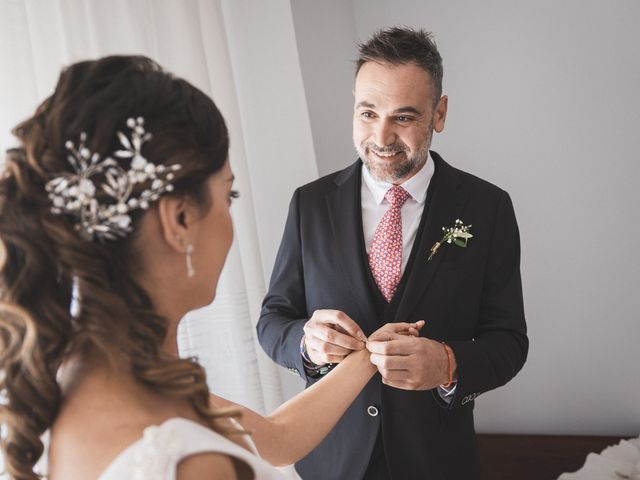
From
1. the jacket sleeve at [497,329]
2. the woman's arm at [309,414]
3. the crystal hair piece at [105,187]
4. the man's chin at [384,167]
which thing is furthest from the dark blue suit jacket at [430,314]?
the crystal hair piece at [105,187]

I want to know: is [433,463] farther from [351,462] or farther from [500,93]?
[500,93]

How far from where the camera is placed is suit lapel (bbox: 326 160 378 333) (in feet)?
6.98

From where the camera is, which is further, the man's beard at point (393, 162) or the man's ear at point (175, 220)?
the man's beard at point (393, 162)

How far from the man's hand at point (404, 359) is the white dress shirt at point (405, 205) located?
0.41 metres

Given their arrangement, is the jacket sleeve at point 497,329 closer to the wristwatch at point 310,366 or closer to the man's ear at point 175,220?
the wristwatch at point 310,366

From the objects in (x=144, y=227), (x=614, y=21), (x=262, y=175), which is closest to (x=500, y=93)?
(x=614, y=21)

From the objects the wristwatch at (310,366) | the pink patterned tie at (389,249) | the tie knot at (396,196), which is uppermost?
the tie knot at (396,196)

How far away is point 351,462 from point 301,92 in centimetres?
169

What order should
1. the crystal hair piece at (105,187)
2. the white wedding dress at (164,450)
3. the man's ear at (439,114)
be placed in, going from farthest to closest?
the man's ear at (439,114) < the crystal hair piece at (105,187) < the white wedding dress at (164,450)

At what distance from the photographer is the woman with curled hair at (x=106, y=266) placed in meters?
1.08

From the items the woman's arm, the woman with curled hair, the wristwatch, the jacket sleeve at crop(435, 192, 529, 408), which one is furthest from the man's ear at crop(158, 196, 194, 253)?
the jacket sleeve at crop(435, 192, 529, 408)

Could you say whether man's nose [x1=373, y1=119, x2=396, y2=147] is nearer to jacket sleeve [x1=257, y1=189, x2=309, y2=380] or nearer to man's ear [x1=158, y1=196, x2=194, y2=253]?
jacket sleeve [x1=257, y1=189, x2=309, y2=380]

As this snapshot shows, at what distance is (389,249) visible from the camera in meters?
2.18

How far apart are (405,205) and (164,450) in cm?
143
